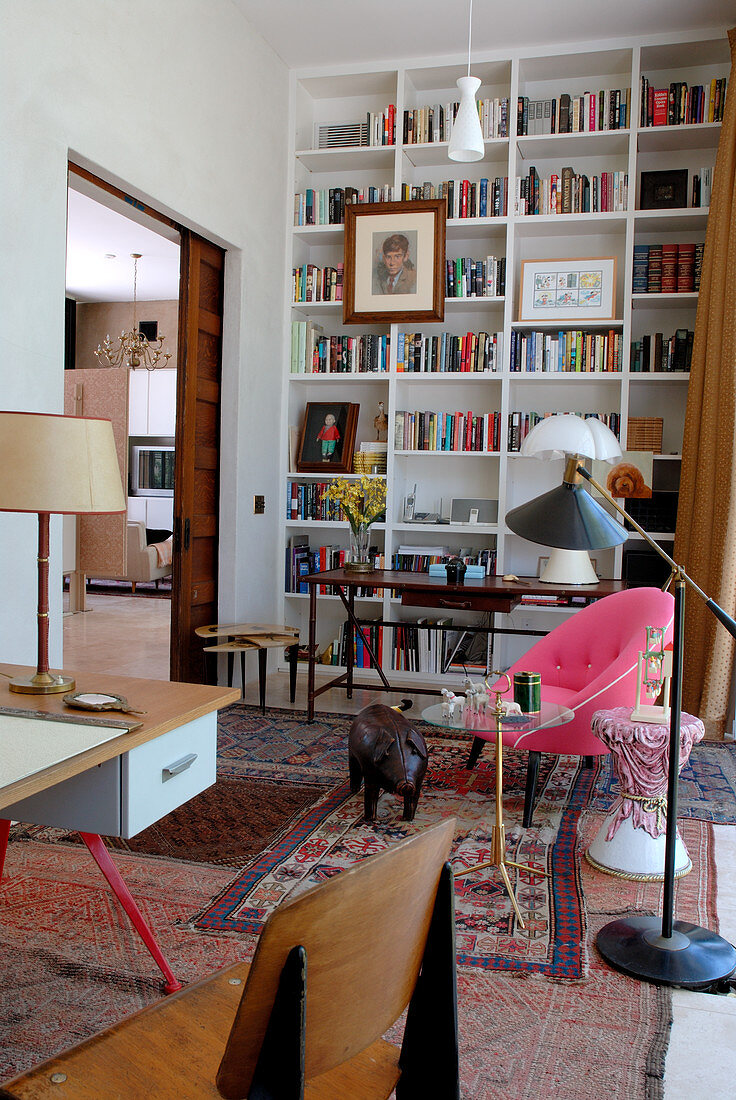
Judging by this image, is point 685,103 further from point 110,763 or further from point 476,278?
point 110,763

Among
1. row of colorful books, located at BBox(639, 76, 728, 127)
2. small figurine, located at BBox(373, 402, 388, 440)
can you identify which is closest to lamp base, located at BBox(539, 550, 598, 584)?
small figurine, located at BBox(373, 402, 388, 440)

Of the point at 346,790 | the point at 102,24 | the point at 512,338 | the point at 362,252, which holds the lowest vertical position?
the point at 346,790

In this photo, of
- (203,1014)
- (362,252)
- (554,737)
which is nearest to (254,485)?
(362,252)

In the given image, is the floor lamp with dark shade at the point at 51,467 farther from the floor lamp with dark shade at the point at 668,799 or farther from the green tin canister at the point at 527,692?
the green tin canister at the point at 527,692

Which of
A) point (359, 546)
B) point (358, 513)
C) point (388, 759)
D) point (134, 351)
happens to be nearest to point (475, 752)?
point (388, 759)

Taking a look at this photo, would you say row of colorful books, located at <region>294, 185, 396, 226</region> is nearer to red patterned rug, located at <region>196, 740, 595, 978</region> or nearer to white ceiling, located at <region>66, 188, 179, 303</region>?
white ceiling, located at <region>66, 188, 179, 303</region>

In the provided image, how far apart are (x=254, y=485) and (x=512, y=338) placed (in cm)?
177

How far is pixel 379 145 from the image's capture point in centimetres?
557

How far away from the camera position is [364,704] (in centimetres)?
509

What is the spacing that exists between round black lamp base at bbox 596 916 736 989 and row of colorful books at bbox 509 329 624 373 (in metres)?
3.47

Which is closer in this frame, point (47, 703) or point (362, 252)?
point (47, 703)

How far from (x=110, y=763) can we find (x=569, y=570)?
10.5 feet

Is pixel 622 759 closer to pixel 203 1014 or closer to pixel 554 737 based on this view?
pixel 554 737

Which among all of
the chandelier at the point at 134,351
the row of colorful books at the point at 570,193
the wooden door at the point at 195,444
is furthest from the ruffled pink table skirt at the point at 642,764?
the chandelier at the point at 134,351
